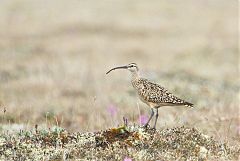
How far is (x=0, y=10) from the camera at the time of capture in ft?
149

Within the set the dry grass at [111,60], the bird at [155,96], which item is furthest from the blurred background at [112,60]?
the bird at [155,96]

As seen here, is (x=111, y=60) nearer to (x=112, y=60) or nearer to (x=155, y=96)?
(x=112, y=60)

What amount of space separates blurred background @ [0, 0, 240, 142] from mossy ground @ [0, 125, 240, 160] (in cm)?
56

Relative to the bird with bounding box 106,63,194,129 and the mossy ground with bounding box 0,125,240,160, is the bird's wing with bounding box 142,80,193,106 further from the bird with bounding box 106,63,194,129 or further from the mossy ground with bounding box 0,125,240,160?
Result: the mossy ground with bounding box 0,125,240,160

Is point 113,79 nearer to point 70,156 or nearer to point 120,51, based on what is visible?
point 120,51

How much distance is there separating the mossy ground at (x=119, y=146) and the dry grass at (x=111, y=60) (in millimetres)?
617

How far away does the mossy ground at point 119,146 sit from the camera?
9555 millimetres

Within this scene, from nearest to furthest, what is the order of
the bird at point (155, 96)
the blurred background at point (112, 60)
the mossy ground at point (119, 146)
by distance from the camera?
the mossy ground at point (119, 146) → the bird at point (155, 96) → the blurred background at point (112, 60)

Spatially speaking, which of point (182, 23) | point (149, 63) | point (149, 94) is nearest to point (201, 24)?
point (182, 23)

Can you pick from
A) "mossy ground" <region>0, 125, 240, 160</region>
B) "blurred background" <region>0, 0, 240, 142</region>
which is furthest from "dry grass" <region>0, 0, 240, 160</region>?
"mossy ground" <region>0, 125, 240, 160</region>

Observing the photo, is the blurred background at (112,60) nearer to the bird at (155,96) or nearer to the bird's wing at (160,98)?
the bird at (155,96)

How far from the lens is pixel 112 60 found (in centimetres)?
3062

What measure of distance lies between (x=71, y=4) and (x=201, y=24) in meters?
11.7

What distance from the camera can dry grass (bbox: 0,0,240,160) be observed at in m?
15.8
